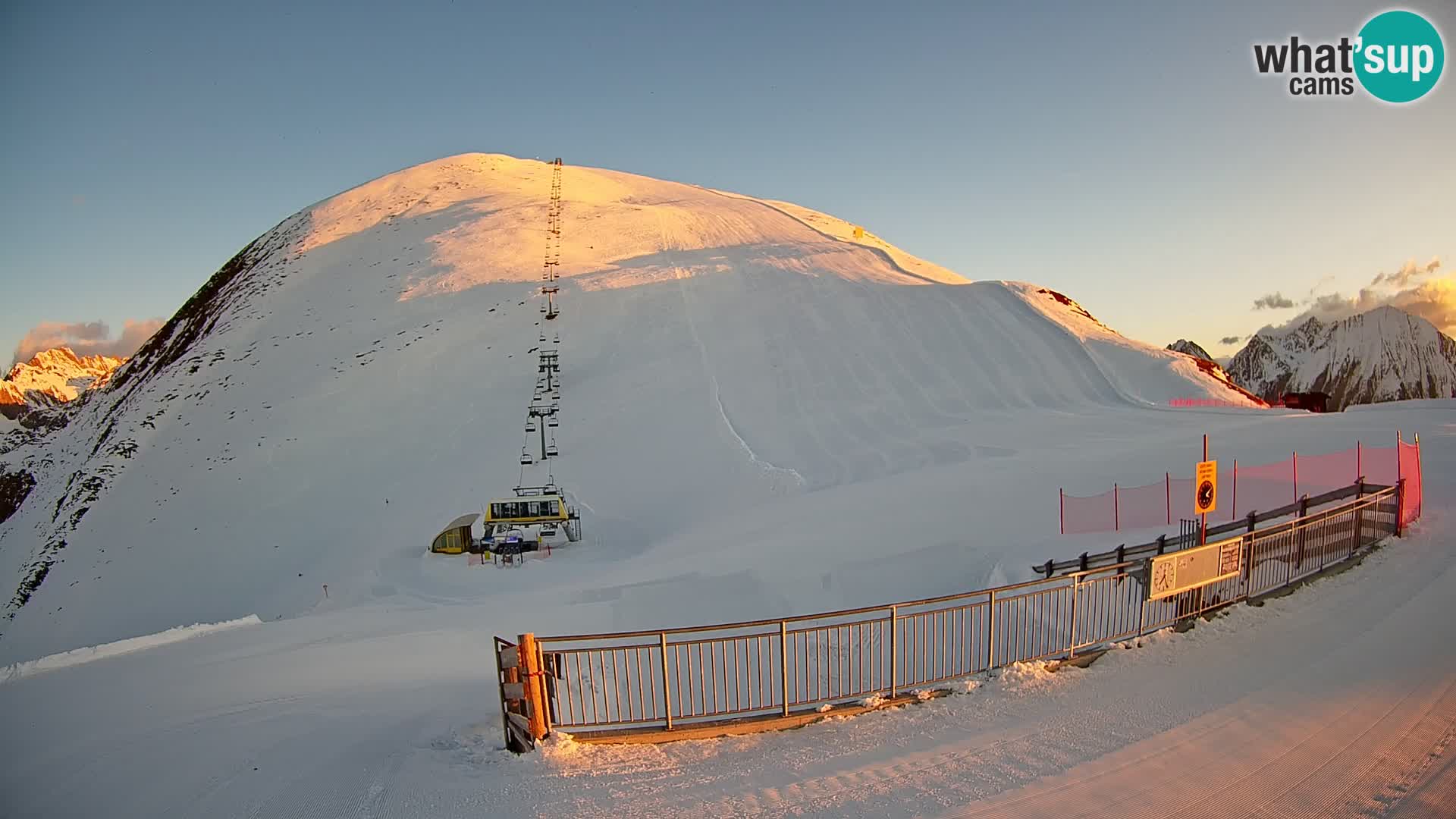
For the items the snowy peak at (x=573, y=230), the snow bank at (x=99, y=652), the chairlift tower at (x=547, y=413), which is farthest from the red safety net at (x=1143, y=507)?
the snowy peak at (x=573, y=230)

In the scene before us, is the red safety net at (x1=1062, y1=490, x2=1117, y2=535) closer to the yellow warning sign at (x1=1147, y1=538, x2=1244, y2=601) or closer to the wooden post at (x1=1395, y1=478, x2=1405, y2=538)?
the wooden post at (x1=1395, y1=478, x2=1405, y2=538)

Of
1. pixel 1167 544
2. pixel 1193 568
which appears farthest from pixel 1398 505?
pixel 1193 568

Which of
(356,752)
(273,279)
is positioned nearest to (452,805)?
(356,752)

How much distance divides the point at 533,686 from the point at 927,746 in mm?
3649

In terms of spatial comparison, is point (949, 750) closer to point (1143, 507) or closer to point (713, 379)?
point (1143, 507)

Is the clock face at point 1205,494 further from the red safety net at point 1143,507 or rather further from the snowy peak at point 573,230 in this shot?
the snowy peak at point 573,230

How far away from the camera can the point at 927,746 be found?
655 cm

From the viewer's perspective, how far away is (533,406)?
3119cm

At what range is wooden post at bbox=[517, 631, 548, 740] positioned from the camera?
6.82 m

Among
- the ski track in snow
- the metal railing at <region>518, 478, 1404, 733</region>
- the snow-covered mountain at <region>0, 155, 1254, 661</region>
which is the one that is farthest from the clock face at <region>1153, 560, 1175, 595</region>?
the ski track in snow

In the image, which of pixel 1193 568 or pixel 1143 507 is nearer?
pixel 1193 568

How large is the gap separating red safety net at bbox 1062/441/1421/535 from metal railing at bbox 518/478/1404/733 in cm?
343

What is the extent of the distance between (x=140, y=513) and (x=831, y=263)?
3642 cm

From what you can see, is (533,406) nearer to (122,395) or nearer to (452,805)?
(452,805)
